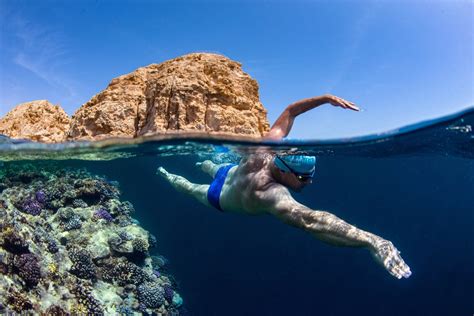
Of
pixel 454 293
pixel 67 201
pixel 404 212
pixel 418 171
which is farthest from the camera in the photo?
pixel 404 212

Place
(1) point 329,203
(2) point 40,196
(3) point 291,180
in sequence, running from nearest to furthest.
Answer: (3) point 291,180 → (2) point 40,196 → (1) point 329,203

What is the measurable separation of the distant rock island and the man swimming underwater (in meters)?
2.55

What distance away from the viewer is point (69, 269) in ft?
36.4

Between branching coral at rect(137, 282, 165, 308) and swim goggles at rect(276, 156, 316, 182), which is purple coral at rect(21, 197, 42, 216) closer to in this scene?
branching coral at rect(137, 282, 165, 308)

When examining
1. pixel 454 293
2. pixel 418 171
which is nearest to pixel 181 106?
pixel 418 171

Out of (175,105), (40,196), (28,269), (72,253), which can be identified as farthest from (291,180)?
(40,196)

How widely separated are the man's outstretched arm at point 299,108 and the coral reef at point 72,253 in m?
7.46

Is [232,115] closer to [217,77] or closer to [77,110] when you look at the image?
[217,77]

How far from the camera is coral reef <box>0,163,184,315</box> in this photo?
8.72 m

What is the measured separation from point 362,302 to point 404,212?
1204 inches

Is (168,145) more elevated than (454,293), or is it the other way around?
(168,145)

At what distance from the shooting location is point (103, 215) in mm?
14617

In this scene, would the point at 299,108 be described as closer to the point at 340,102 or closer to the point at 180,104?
the point at 340,102

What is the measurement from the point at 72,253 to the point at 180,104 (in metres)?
6.70
